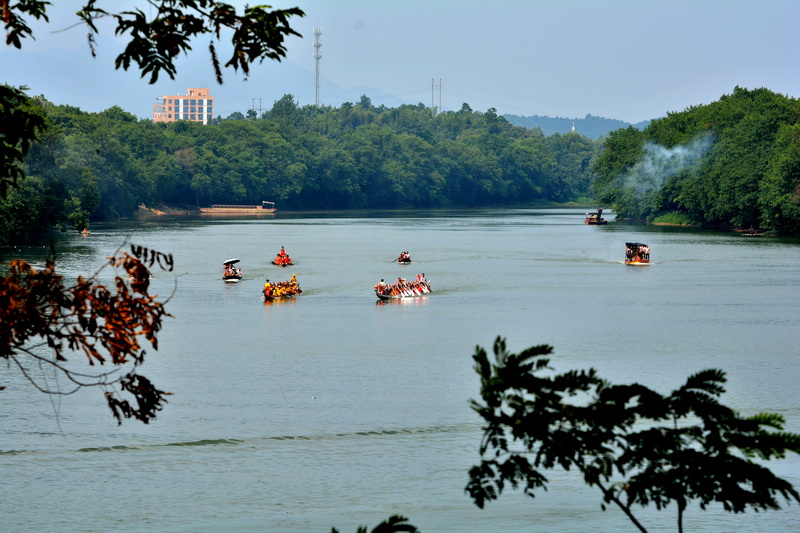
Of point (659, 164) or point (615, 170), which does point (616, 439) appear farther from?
point (615, 170)

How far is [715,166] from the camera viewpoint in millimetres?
131500

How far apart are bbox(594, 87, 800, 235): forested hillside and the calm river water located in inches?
1307

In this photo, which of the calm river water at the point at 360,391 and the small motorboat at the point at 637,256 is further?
the small motorboat at the point at 637,256

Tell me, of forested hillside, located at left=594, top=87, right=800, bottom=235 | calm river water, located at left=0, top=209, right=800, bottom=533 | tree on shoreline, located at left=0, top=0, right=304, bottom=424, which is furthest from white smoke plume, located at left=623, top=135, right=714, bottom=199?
tree on shoreline, located at left=0, top=0, right=304, bottom=424

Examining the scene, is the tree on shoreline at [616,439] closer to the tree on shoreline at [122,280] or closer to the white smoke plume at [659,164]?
the tree on shoreline at [122,280]

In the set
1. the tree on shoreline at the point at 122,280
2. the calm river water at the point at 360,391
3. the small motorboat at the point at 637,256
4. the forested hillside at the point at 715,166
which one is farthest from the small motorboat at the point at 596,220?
the tree on shoreline at the point at 122,280

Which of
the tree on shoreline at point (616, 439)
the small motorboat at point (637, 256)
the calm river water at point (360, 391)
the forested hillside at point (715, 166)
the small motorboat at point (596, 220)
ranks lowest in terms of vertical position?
the calm river water at point (360, 391)

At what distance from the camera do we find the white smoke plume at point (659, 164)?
5664 inches

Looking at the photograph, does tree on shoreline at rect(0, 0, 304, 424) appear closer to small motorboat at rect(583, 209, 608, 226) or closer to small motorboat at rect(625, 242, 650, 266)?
small motorboat at rect(625, 242, 650, 266)

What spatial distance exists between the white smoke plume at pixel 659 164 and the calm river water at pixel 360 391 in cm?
6359

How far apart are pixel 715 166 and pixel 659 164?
18.0 meters

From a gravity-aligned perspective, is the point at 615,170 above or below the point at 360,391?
above

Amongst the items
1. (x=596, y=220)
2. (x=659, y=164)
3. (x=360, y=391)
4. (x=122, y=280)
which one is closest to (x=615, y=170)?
(x=659, y=164)

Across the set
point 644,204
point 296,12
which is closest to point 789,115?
point 644,204
